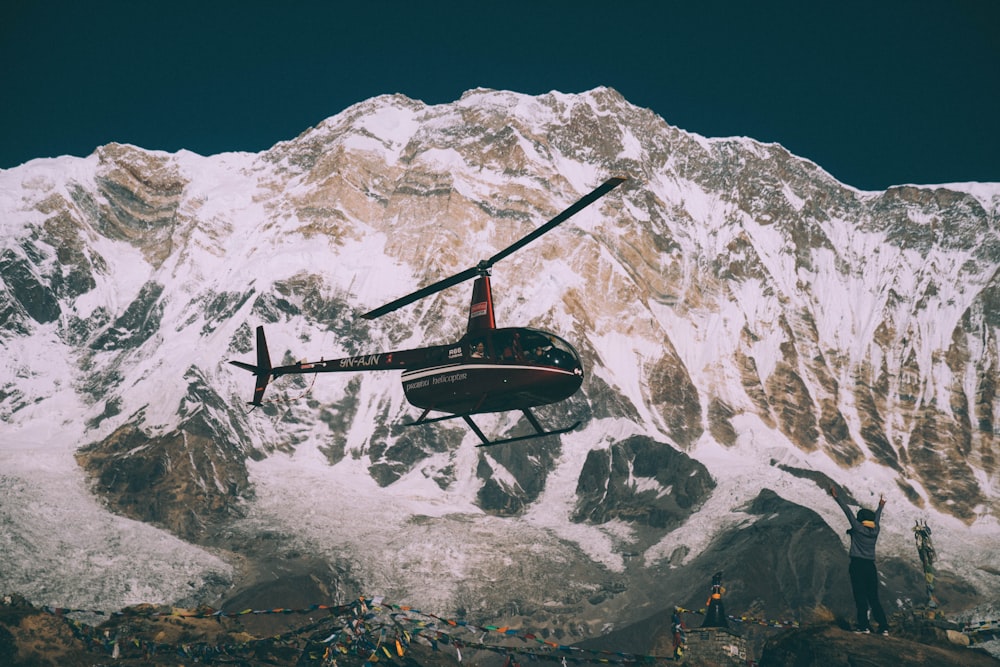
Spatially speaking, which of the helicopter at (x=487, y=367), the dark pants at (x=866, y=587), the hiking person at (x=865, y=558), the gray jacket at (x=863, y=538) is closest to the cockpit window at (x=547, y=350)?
the helicopter at (x=487, y=367)

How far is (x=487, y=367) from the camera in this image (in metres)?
68.3

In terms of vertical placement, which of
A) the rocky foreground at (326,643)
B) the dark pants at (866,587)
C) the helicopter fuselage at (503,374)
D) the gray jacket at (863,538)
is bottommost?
the rocky foreground at (326,643)

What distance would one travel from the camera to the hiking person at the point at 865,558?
5969 cm

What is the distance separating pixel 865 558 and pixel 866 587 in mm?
1995

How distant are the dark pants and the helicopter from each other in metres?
17.0

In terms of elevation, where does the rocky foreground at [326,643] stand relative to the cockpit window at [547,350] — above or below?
below

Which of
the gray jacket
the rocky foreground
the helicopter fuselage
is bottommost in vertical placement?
the rocky foreground

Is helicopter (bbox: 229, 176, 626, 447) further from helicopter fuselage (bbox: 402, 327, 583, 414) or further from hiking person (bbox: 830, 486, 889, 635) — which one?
hiking person (bbox: 830, 486, 889, 635)

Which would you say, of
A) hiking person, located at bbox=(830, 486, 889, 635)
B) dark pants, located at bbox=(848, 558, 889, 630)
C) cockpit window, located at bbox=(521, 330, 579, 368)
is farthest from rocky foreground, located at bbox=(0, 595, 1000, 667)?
cockpit window, located at bbox=(521, 330, 579, 368)

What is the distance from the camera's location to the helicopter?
219ft

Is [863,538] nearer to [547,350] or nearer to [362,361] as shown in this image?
[547,350]

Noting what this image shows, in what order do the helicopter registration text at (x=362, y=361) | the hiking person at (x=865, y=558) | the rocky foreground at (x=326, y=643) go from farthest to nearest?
the helicopter registration text at (x=362, y=361) < the rocky foreground at (x=326, y=643) < the hiking person at (x=865, y=558)

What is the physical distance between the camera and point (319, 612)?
16850 centimetres

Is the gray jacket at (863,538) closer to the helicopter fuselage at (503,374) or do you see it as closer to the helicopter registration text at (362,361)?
the helicopter fuselage at (503,374)
